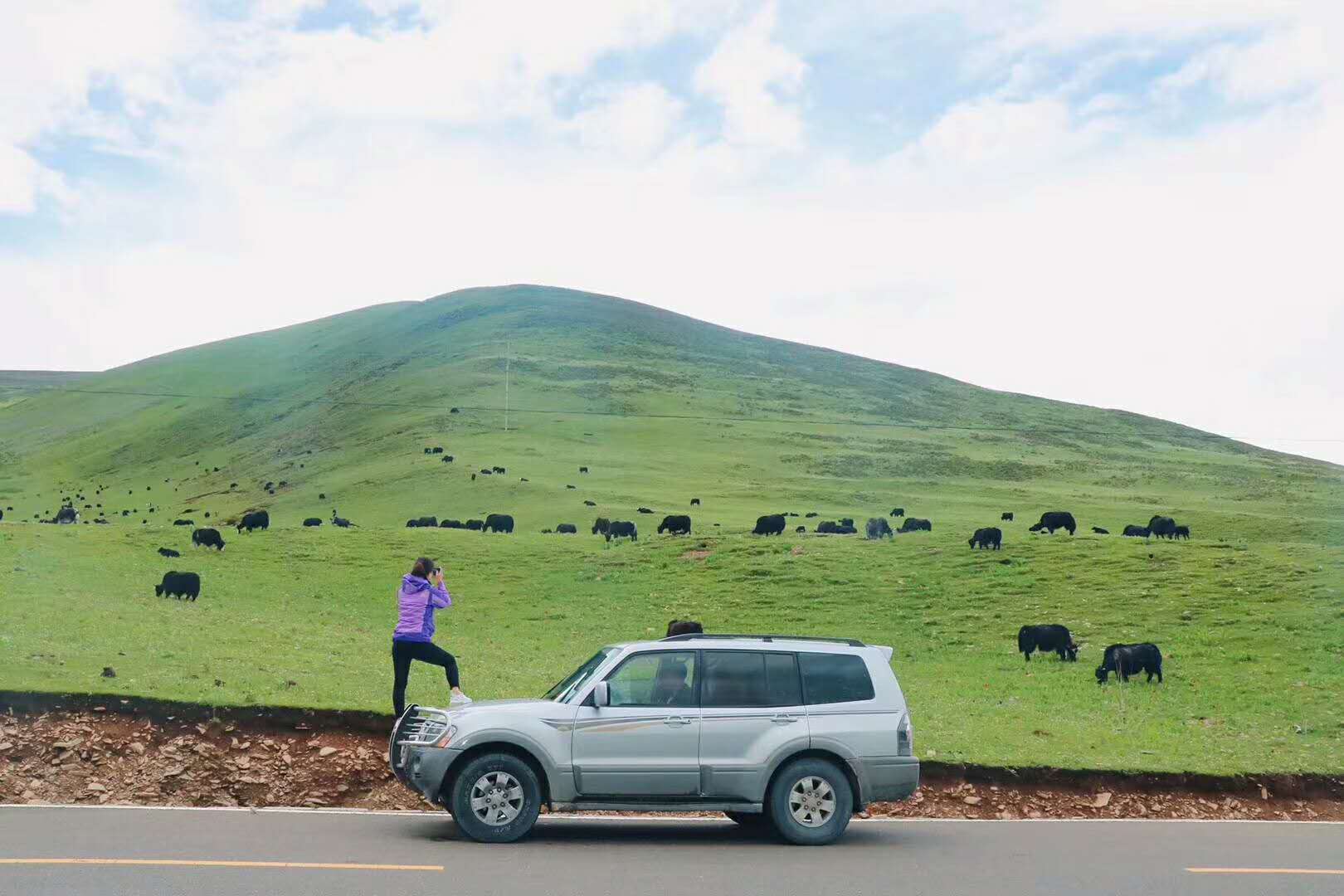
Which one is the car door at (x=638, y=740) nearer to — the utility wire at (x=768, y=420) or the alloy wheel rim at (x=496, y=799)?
the alloy wheel rim at (x=496, y=799)

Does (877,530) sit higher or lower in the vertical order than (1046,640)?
higher

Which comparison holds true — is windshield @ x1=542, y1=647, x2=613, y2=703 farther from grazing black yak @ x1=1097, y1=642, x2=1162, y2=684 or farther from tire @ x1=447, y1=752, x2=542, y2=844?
grazing black yak @ x1=1097, y1=642, x2=1162, y2=684

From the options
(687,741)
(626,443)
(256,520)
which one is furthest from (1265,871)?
(626,443)

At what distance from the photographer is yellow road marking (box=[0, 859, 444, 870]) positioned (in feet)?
41.4

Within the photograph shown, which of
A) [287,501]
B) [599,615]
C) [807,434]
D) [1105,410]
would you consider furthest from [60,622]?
[1105,410]

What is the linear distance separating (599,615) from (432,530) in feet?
68.3

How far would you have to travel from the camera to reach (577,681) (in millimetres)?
15836

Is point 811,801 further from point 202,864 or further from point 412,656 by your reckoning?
point 202,864

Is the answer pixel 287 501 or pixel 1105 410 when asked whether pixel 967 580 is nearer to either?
pixel 287 501

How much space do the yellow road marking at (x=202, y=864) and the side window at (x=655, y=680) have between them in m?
3.19

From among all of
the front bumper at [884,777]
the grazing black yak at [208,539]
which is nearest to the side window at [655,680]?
the front bumper at [884,777]

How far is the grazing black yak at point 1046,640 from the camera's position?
38875mm

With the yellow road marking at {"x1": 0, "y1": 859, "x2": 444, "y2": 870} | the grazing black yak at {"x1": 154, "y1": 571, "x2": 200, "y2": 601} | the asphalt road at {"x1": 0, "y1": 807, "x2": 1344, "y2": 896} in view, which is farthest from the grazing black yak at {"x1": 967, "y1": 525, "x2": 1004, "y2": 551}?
the yellow road marking at {"x1": 0, "y1": 859, "x2": 444, "y2": 870}

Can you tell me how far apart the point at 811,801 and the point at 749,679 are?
1533 mm
